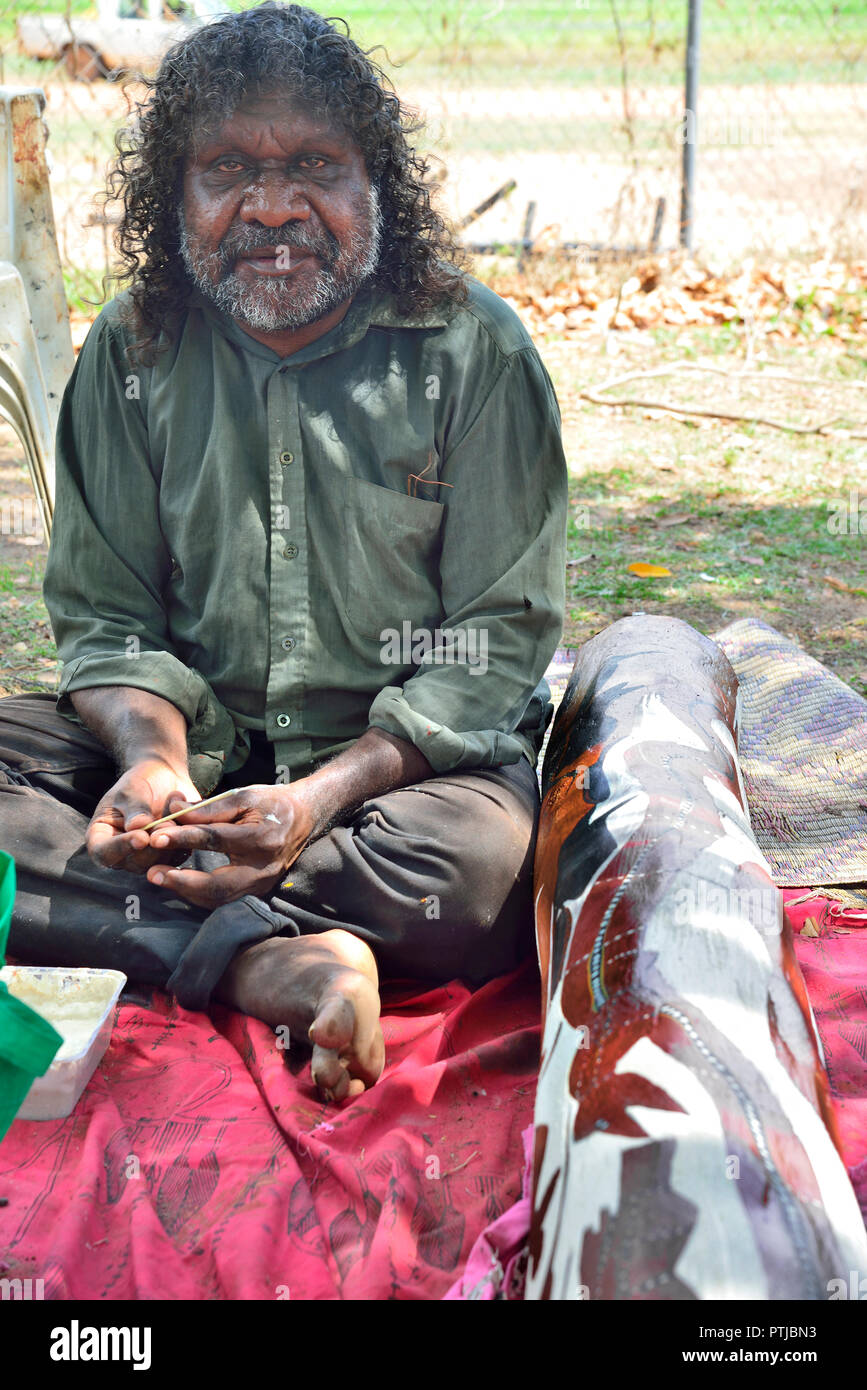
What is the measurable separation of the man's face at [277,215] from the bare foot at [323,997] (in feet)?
4.10

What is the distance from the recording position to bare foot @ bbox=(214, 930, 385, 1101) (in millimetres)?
2156

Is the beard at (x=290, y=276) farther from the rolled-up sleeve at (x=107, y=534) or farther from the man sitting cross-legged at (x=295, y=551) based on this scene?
the rolled-up sleeve at (x=107, y=534)

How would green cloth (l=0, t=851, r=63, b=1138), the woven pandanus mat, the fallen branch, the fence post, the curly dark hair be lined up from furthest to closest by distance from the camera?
1. the fence post
2. the fallen branch
3. the woven pandanus mat
4. the curly dark hair
5. green cloth (l=0, t=851, r=63, b=1138)

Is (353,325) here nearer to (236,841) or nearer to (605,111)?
(236,841)

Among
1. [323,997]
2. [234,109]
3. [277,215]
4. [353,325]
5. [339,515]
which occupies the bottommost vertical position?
[323,997]

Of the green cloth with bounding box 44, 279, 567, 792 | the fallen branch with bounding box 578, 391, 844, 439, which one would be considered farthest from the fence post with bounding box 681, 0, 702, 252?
the green cloth with bounding box 44, 279, 567, 792

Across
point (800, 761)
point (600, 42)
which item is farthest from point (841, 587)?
point (600, 42)

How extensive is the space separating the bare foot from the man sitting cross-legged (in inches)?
1.5

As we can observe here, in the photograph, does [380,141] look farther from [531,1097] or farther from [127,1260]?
[127,1260]

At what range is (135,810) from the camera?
2.39 m

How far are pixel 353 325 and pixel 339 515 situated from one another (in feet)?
1.34

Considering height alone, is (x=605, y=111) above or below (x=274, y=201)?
above

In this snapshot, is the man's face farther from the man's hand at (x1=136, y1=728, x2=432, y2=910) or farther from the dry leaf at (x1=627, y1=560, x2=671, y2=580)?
the dry leaf at (x1=627, y1=560, x2=671, y2=580)

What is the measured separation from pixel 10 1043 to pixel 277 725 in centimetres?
114
